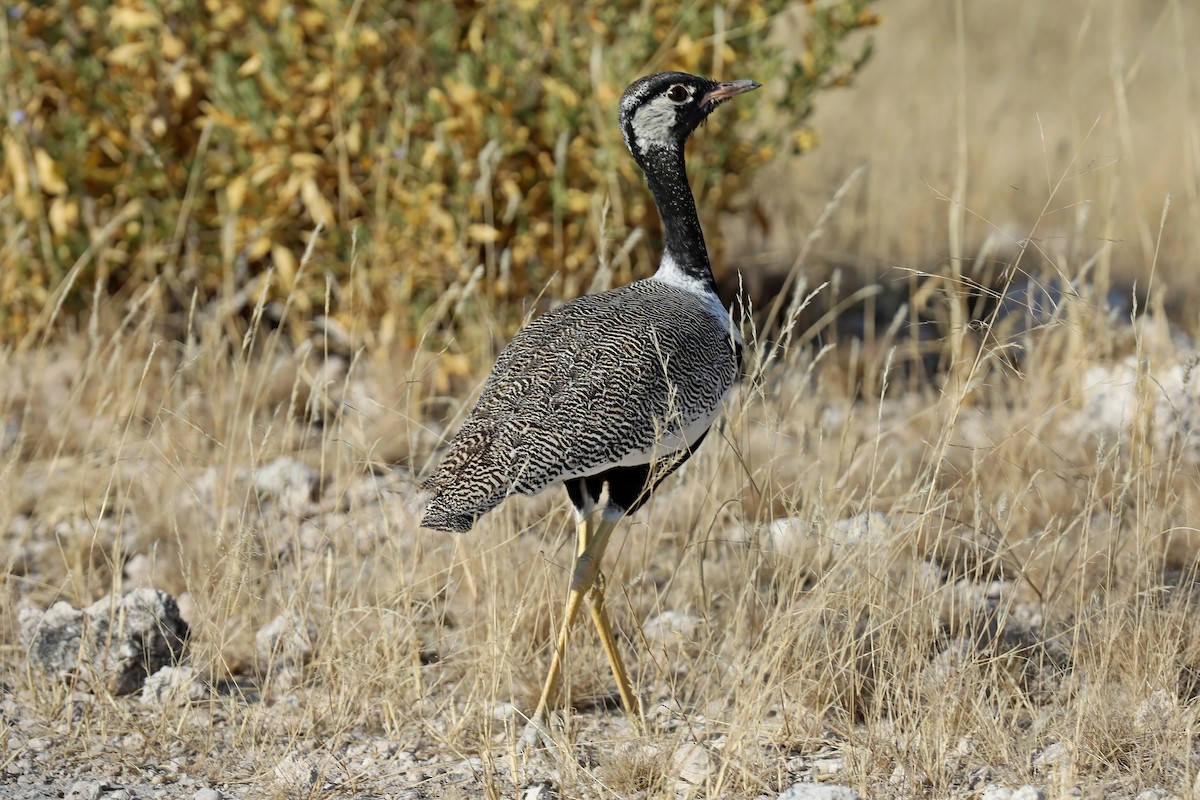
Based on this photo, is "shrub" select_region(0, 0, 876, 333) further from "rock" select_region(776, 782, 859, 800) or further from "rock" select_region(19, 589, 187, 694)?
"rock" select_region(776, 782, 859, 800)

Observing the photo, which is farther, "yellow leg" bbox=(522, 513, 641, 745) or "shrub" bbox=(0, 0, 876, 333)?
"shrub" bbox=(0, 0, 876, 333)

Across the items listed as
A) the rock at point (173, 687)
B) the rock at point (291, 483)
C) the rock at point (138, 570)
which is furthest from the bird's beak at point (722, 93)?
the rock at point (138, 570)

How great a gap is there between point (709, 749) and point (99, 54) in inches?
159

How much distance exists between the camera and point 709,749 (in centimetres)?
287

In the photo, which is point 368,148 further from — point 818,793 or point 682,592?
point 818,793

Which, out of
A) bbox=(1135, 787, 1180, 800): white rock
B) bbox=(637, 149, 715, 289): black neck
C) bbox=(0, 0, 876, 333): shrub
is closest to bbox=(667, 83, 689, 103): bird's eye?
bbox=(637, 149, 715, 289): black neck

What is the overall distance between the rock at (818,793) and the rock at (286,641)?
45.4 inches

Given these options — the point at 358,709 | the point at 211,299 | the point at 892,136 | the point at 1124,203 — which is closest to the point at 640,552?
the point at 358,709

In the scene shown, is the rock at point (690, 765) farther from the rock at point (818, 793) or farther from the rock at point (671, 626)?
the rock at point (671, 626)

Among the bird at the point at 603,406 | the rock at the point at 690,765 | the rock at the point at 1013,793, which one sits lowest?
the rock at the point at 690,765

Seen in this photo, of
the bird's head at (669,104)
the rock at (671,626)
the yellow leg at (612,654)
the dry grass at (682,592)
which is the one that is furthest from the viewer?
the bird's head at (669,104)

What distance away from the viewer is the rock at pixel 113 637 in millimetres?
3301

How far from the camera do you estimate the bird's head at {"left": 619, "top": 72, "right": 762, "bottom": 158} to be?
365 centimetres

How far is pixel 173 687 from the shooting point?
3.11m
